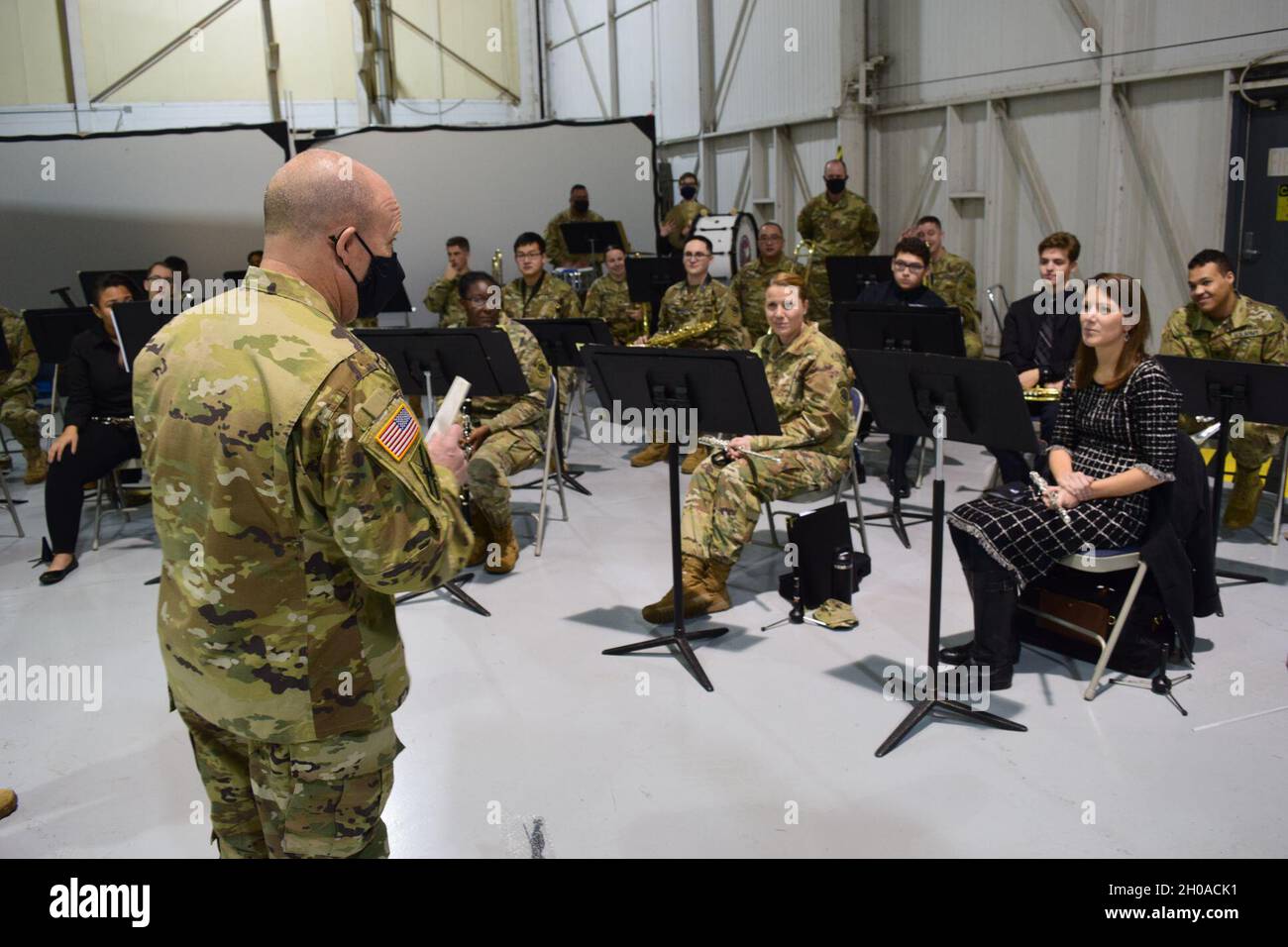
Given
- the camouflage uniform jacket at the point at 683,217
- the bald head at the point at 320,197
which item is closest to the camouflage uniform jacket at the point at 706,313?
the camouflage uniform jacket at the point at 683,217

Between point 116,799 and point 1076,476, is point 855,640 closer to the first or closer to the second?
point 1076,476

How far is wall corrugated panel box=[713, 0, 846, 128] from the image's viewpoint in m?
11.2

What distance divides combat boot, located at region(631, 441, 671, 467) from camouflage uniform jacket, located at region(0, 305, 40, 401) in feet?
14.6

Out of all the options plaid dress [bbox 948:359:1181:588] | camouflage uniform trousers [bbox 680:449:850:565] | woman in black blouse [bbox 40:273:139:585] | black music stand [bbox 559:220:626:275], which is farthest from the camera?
black music stand [bbox 559:220:626:275]

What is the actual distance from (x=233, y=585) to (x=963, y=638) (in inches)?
134

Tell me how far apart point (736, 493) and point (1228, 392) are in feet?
6.97

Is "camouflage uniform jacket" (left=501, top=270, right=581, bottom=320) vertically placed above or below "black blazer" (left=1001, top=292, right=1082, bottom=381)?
above

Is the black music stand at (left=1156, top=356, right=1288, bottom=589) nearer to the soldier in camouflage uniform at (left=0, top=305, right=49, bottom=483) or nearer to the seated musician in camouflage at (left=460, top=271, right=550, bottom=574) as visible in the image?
the seated musician in camouflage at (left=460, top=271, right=550, bottom=574)

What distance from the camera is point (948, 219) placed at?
1009 cm

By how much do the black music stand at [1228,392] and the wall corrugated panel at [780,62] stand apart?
23.4 feet

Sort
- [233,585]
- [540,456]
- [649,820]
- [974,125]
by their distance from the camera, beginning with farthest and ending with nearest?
[974,125] → [540,456] → [649,820] → [233,585]

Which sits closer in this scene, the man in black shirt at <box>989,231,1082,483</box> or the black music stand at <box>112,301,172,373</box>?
the black music stand at <box>112,301,172,373</box>

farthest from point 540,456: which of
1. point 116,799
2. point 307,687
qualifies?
point 307,687

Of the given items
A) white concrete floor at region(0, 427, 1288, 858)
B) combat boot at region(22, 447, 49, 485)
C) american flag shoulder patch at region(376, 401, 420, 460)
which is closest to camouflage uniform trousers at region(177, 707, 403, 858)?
american flag shoulder patch at region(376, 401, 420, 460)
